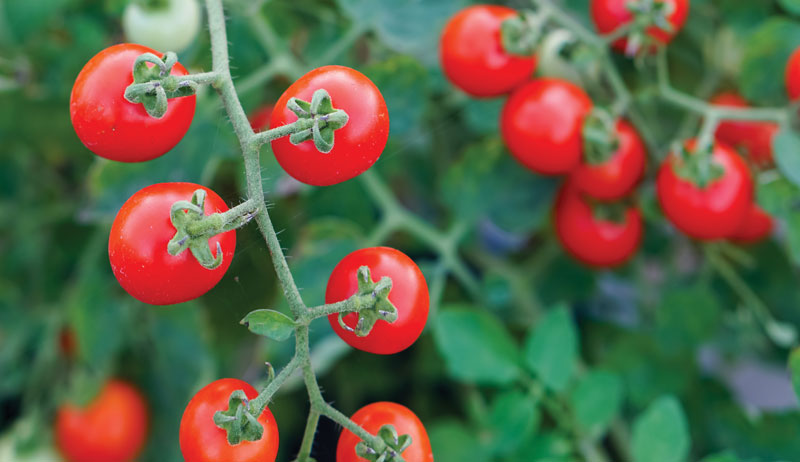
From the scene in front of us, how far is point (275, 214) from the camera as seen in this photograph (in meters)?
0.82

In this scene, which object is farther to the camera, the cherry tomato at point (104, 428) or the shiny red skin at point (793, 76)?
the cherry tomato at point (104, 428)

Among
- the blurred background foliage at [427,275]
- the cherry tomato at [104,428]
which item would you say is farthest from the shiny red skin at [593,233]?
the cherry tomato at [104,428]

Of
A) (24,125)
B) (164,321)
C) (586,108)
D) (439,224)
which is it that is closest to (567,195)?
(586,108)

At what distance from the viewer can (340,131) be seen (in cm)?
38

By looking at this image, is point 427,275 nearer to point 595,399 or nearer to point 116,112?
point 595,399

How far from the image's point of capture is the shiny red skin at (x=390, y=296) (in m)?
0.39

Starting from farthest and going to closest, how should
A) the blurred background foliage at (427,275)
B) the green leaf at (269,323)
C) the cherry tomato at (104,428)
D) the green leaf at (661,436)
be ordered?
the cherry tomato at (104,428) < the blurred background foliage at (427,275) < the green leaf at (661,436) < the green leaf at (269,323)

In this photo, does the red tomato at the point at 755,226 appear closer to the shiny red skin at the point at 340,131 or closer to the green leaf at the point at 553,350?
the green leaf at the point at 553,350

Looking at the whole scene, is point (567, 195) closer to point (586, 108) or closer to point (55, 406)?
point (586, 108)

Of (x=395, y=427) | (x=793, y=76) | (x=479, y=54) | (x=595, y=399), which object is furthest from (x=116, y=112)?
(x=793, y=76)

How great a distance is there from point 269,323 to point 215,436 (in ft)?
0.22

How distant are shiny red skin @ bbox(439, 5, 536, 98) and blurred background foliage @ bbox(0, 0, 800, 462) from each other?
44mm

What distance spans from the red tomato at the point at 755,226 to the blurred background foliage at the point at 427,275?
67mm

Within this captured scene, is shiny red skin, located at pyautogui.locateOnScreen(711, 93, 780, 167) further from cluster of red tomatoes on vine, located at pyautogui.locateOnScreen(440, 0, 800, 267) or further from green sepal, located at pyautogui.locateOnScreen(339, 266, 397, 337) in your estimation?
green sepal, located at pyautogui.locateOnScreen(339, 266, 397, 337)
